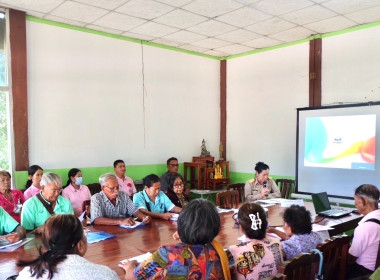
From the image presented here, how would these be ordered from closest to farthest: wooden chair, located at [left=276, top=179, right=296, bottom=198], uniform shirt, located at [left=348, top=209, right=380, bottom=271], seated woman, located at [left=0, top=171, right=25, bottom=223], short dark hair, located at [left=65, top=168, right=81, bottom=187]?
uniform shirt, located at [left=348, top=209, right=380, bottom=271] < seated woman, located at [left=0, top=171, right=25, bottom=223] < short dark hair, located at [left=65, top=168, right=81, bottom=187] < wooden chair, located at [left=276, top=179, right=296, bottom=198]

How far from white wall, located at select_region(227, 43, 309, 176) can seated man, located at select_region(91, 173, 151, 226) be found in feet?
10.1

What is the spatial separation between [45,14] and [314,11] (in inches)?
128

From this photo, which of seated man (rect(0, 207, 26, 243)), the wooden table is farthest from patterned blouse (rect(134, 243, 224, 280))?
seated man (rect(0, 207, 26, 243))

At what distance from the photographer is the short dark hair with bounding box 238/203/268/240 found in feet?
5.84

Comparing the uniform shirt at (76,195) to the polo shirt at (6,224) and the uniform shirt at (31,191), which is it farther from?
the polo shirt at (6,224)

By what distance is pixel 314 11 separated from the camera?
3.95 metres

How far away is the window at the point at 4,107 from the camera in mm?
4000

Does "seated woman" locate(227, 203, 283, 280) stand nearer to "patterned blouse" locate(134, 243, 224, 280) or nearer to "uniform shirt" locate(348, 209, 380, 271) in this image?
"patterned blouse" locate(134, 243, 224, 280)

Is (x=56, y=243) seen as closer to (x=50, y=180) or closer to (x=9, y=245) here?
(x=9, y=245)

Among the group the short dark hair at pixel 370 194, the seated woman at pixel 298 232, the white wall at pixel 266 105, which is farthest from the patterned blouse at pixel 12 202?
the white wall at pixel 266 105

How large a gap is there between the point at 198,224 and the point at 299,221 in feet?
2.63

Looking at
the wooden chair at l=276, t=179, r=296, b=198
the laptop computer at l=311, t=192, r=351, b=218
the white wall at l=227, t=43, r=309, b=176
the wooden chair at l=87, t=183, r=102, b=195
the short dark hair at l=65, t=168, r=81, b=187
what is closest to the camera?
the laptop computer at l=311, t=192, r=351, b=218

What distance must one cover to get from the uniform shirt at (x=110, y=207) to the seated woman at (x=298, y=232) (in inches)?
59.9

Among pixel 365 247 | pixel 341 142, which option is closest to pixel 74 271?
pixel 365 247
